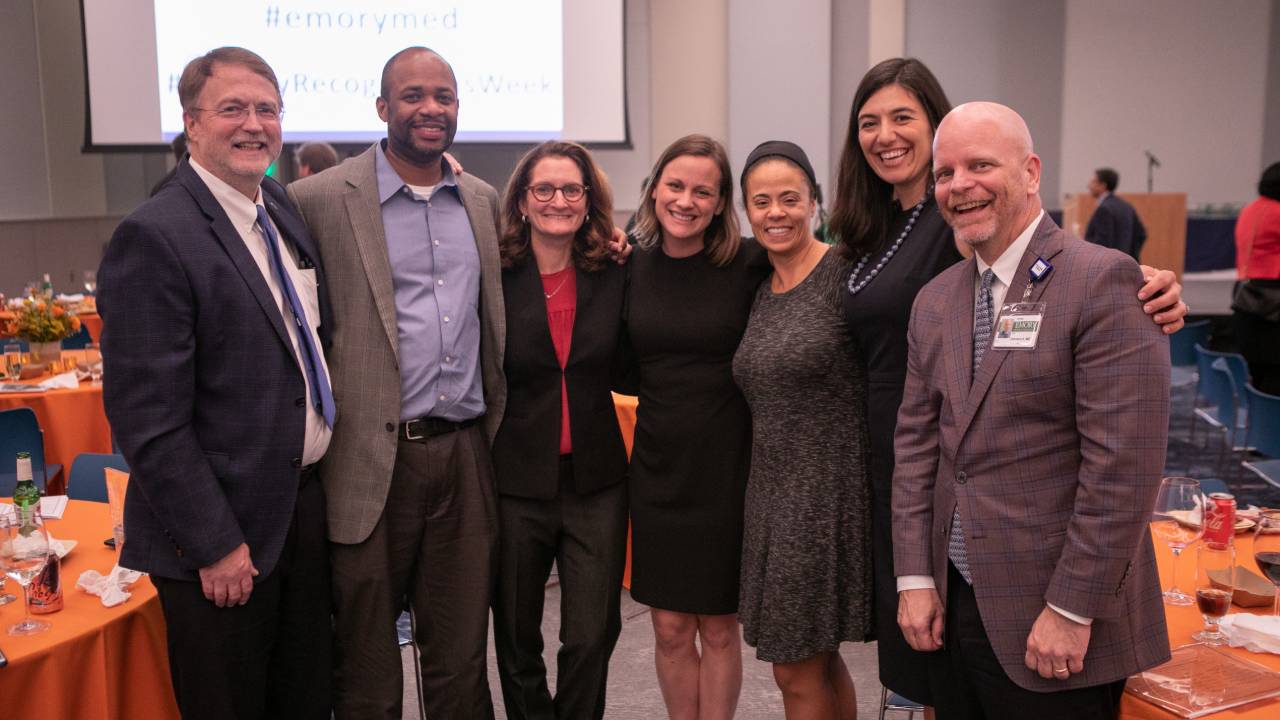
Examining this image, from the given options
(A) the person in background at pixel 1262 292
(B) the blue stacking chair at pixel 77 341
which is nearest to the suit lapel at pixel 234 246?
(B) the blue stacking chair at pixel 77 341

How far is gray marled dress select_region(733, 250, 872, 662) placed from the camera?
7.80 ft

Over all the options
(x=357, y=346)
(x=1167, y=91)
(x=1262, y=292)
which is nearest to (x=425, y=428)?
(x=357, y=346)

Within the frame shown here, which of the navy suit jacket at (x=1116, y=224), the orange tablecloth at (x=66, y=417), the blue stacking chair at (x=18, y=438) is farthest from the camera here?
the navy suit jacket at (x=1116, y=224)

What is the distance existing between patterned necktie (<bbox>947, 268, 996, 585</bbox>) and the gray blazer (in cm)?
131

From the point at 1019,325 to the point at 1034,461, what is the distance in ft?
0.77

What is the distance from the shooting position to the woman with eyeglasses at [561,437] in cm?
260

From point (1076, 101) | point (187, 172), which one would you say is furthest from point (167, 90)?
point (1076, 101)

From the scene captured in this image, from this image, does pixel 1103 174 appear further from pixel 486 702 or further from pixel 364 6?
pixel 486 702

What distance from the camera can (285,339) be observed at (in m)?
2.08

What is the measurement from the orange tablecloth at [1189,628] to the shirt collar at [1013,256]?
0.75 meters

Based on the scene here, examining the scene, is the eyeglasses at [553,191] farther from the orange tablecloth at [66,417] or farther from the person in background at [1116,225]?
the person in background at [1116,225]

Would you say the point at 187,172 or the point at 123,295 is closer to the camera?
the point at 123,295

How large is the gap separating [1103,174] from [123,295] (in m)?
9.53

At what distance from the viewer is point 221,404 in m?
2.01
